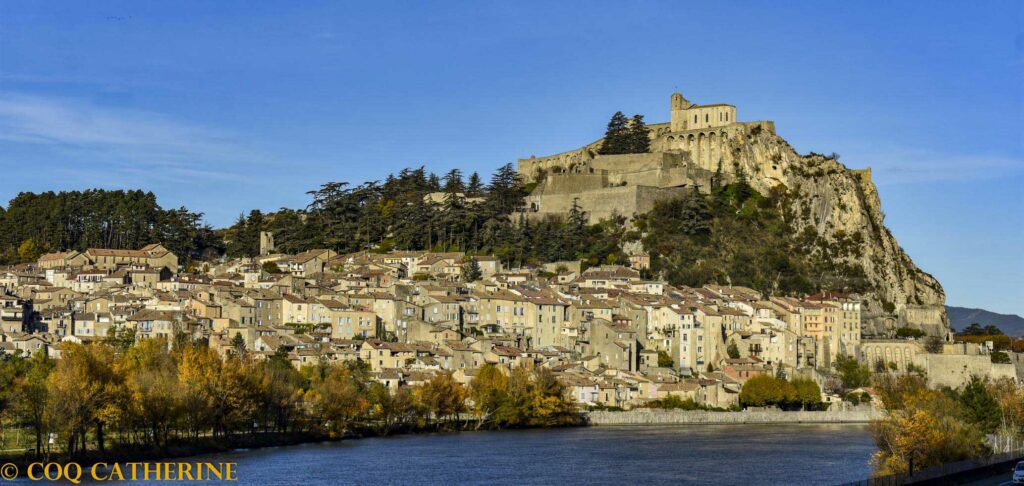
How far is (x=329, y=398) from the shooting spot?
194 feet

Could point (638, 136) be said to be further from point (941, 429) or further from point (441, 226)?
point (941, 429)

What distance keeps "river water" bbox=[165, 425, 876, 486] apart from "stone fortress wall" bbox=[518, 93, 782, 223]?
1510 inches

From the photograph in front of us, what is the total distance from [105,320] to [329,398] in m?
23.3

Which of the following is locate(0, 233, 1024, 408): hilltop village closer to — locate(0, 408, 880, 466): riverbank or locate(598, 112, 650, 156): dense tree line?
locate(0, 408, 880, 466): riverbank

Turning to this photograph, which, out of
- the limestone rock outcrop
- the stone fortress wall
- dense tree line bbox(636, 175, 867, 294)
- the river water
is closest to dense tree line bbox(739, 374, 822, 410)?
the river water

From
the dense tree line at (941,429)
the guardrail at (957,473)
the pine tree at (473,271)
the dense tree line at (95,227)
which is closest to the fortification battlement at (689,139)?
the pine tree at (473,271)

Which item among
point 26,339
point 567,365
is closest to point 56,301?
point 26,339

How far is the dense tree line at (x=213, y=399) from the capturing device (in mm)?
48219

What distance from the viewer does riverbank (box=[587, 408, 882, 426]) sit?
232 ft

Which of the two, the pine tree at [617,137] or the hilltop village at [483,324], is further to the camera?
the pine tree at [617,137]

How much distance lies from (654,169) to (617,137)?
7.12 meters

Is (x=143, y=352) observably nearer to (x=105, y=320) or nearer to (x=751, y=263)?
(x=105, y=320)

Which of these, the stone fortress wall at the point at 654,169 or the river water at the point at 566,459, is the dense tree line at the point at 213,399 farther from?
the stone fortress wall at the point at 654,169

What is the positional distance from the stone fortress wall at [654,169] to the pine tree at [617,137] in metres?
1.09
